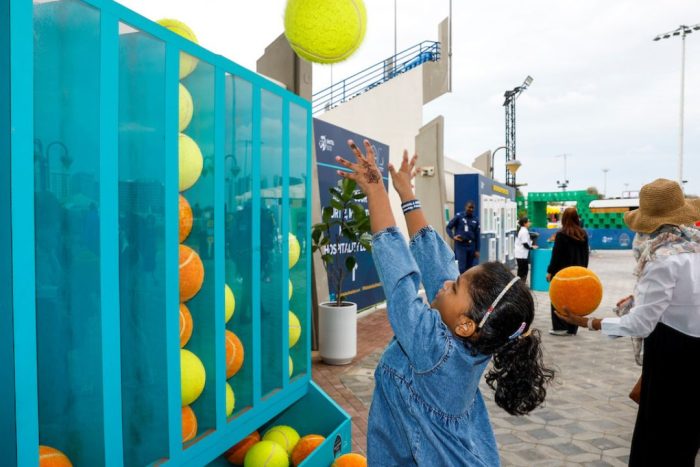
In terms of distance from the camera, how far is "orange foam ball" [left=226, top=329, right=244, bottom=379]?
2.29m

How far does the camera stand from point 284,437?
2838mm

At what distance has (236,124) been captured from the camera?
227 centimetres

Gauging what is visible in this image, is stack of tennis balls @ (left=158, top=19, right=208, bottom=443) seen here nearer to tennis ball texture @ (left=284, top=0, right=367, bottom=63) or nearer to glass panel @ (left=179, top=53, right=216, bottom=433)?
glass panel @ (left=179, top=53, right=216, bottom=433)

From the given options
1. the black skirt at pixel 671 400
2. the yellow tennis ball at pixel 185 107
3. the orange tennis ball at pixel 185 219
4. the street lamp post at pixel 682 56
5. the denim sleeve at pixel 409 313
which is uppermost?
the street lamp post at pixel 682 56

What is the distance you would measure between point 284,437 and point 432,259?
1.59m

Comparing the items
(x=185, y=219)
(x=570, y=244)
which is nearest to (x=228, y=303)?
(x=185, y=219)

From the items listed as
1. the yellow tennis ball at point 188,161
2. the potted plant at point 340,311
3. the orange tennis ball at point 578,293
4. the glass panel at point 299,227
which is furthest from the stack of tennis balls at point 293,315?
the potted plant at point 340,311

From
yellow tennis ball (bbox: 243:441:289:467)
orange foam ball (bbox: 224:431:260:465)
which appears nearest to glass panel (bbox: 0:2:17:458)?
yellow tennis ball (bbox: 243:441:289:467)

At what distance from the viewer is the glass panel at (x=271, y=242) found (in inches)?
97.9

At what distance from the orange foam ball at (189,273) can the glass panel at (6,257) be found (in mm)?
686

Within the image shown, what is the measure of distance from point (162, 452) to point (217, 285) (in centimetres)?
65

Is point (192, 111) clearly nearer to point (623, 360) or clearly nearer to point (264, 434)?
point (264, 434)

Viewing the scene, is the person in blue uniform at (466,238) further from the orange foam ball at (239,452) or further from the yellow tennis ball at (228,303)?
the yellow tennis ball at (228,303)

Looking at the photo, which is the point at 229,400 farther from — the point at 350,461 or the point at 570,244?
the point at 570,244
